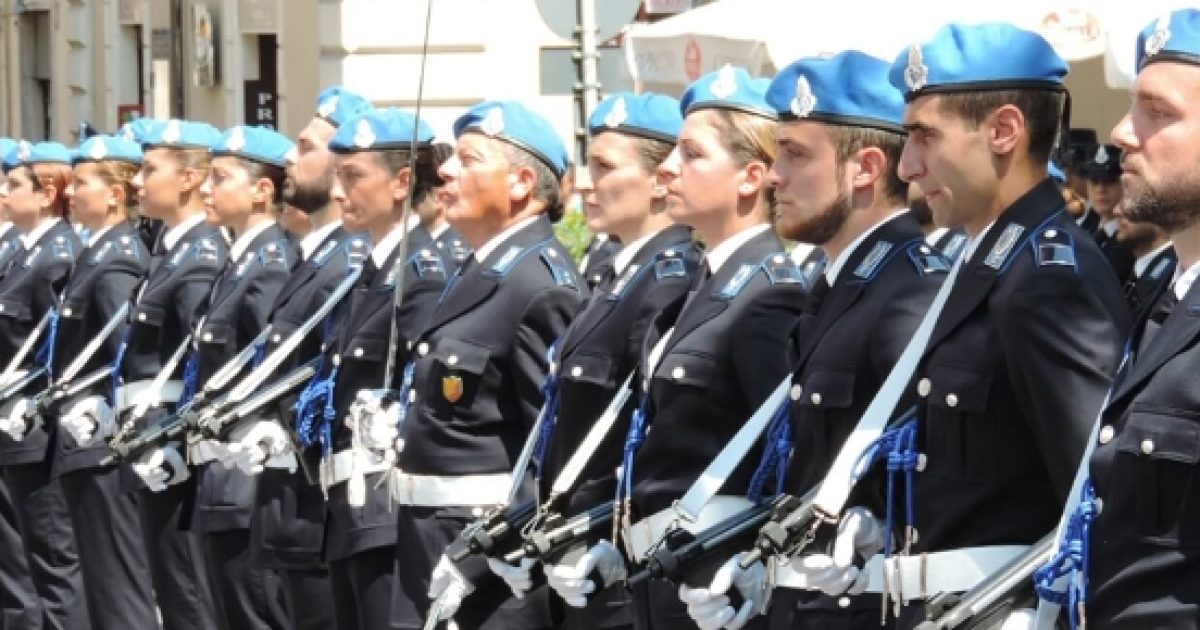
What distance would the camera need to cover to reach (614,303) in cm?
680

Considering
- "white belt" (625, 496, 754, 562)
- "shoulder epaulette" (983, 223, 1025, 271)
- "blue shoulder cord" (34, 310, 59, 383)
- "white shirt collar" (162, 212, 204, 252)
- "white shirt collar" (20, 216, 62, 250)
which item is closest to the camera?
"shoulder epaulette" (983, 223, 1025, 271)

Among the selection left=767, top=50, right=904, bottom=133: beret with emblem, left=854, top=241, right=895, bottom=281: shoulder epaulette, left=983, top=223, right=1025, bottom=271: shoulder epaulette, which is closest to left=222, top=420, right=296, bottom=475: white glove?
left=767, top=50, right=904, bottom=133: beret with emblem

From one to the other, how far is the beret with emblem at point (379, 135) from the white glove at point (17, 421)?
3338mm

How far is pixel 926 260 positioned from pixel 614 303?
56.0 inches

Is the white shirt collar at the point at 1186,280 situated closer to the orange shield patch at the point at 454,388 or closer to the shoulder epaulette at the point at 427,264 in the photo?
the orange shield patch at the point at 454,388

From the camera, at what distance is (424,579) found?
296 inches

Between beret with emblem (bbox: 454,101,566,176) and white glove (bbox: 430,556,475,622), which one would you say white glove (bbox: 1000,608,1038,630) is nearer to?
white glove (bbox: 430,556,475,622)

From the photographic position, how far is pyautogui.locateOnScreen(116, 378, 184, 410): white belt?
1008 cm

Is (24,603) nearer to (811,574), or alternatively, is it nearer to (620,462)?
(620,462)

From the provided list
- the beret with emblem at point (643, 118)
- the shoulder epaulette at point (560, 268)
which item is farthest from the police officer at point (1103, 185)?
the beret with emblem at point (643, 118)

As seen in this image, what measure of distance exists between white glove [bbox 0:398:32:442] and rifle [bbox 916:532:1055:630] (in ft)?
24.2

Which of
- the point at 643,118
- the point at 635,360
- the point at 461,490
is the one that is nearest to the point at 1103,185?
the point at 643,118

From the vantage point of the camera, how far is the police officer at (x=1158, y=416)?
425 centimetres

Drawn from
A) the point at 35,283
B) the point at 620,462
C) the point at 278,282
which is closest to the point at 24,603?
the point at 35,283
